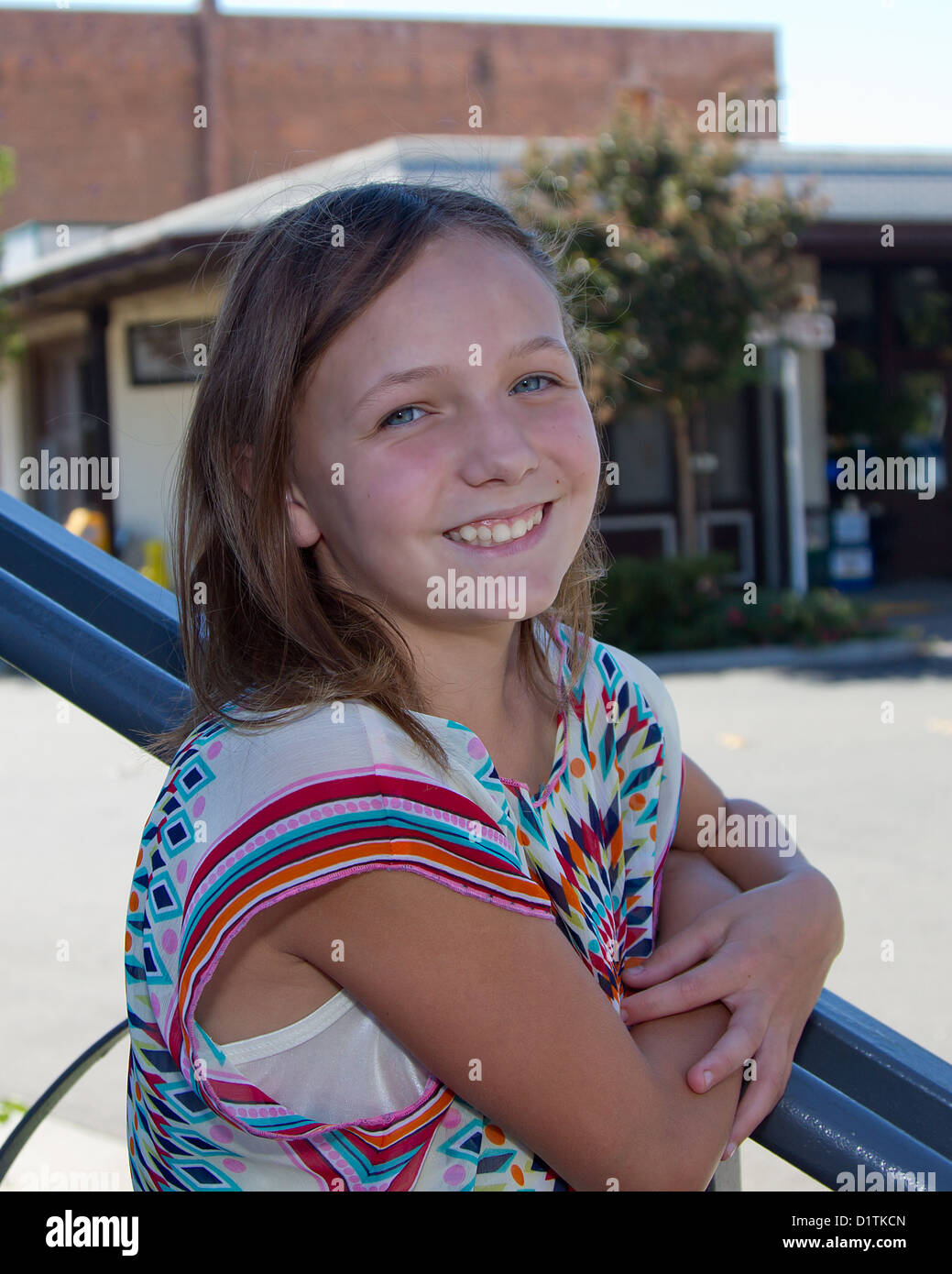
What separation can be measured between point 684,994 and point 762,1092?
0.15 m

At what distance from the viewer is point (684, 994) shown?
111 cm

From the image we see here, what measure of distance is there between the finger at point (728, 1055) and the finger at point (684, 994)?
6cm

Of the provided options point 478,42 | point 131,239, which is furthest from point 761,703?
point 478,42

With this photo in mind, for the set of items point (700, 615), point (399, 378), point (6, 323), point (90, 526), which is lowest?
point (700, 615)

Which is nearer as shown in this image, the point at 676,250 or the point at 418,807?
the point at 418,807

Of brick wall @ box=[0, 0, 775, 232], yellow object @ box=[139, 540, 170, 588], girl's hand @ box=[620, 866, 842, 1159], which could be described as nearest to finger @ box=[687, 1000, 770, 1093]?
girl's hand @ box=[620, 866, 842, 1159]

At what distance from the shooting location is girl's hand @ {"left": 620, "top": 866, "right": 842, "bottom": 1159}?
3.31 ft

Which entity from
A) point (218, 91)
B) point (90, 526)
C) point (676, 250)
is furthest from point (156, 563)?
point (218, 91)

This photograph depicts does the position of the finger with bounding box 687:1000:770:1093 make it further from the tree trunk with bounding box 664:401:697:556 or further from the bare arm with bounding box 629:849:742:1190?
the tree trunk with bounding box 664:401:697:556

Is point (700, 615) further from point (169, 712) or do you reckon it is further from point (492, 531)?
point (169, 712)

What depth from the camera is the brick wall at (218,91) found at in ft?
86.8

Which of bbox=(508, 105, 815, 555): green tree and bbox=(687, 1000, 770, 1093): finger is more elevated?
bbox=(508, 105, 815, 555): green tree

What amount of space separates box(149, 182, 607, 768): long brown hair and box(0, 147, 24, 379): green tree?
14.0 metres
